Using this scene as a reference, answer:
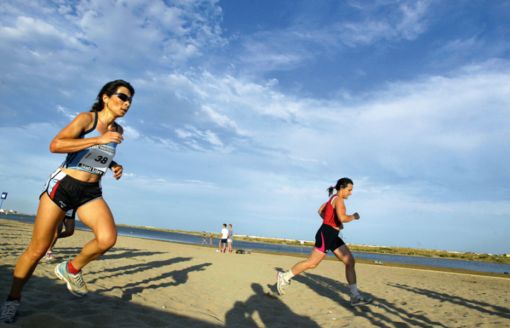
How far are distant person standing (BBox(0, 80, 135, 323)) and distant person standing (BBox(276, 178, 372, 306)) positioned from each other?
368 centimetres

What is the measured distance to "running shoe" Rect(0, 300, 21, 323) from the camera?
3062mm

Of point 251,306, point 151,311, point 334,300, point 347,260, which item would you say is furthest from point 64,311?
point 334,300

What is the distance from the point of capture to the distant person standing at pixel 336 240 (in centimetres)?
605

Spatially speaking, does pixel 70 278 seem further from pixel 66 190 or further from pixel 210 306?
pixel 210 306

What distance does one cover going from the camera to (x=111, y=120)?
3.75m

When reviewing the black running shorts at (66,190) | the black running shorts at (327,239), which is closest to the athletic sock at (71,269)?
the black running shorts at (66,190)

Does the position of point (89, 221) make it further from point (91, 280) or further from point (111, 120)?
point (91, 280)

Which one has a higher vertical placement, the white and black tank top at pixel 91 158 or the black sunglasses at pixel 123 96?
the black sunglasses at pixel 123 96

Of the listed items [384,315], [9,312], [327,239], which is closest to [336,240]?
[327,239]

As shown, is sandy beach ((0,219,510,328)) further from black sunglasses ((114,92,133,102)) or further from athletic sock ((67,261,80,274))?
black sunglasses ((114,92,133,102))

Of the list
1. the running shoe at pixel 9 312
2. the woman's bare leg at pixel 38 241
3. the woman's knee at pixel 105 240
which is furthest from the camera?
the woman's knee at pixel 105 240

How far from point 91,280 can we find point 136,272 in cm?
194

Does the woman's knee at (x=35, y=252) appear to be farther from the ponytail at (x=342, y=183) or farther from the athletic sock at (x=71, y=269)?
the ponytail at (x=342, y=183)

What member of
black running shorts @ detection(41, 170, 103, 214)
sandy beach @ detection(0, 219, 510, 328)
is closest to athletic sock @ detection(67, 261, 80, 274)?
sandy beach @ detection(0, 219, 510, 328)
